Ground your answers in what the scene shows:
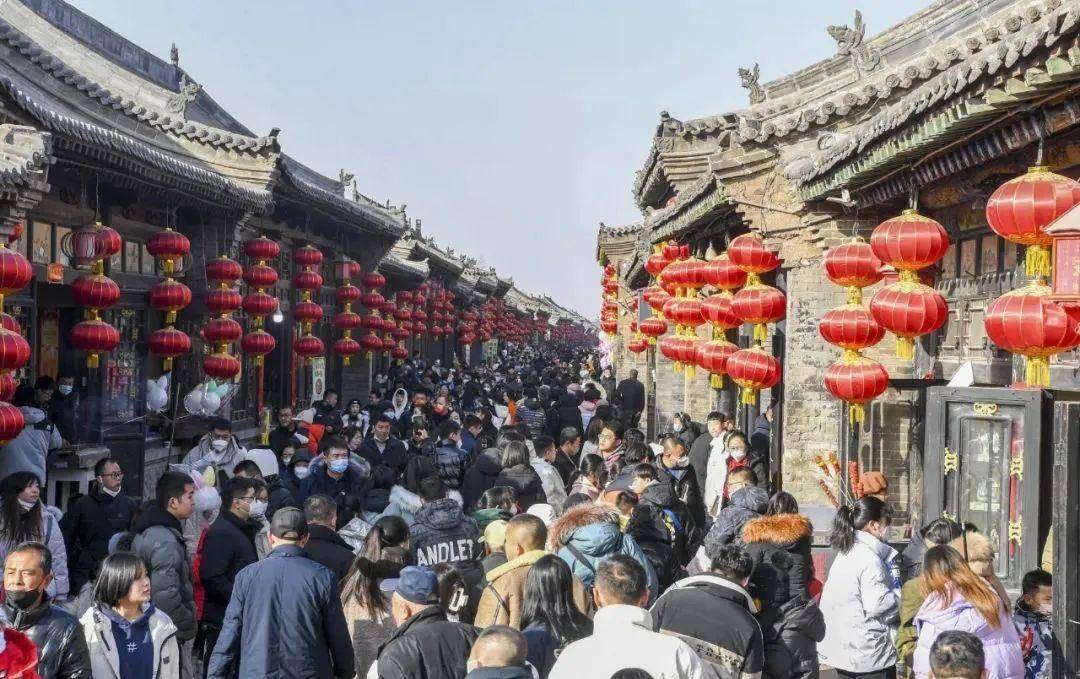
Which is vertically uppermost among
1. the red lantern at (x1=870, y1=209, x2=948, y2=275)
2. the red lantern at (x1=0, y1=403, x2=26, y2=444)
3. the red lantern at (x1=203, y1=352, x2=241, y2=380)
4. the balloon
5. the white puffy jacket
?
the red lantern at (x1=870, y1=209, x2=948, y2=275)

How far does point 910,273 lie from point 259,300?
31.1 feet

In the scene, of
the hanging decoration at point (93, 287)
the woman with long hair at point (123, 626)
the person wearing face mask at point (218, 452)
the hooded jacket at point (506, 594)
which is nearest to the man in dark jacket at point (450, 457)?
the person wearing face mask at point (218, 452)

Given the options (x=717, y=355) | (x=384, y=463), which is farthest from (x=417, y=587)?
(x=717, y=355)

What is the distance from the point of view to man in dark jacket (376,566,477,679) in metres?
4.57

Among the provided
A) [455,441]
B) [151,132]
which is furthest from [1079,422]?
[151,132]

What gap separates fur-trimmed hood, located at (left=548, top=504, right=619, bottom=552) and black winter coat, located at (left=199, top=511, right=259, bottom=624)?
1.86 meters

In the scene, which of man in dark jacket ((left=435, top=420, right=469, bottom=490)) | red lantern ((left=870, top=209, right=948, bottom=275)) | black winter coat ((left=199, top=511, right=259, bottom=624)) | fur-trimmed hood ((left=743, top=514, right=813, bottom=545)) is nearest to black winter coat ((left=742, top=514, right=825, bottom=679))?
fur-trimmed hood ((left=743, top=514, right=813, bottom=545))

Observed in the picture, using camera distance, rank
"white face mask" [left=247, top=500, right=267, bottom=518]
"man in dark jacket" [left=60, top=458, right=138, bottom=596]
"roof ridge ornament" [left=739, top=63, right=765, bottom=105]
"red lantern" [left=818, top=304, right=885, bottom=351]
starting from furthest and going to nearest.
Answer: "roof ridge ornament" [left=739, top=63, right=765, bottom=105] < "red lantern" [left=818, top=304, right=885, bottom=351] < "man in dark jacket" [left=60, top=458, right=138, bottom=596] < "white face mask" [left=247, top=500, right=267, bottom=518]

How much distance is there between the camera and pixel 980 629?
209 inches

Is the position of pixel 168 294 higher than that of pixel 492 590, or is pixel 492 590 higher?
pixel 168 294

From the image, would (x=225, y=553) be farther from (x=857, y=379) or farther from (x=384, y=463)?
(x=857, y=379)

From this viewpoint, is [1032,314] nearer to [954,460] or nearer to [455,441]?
[954,460]

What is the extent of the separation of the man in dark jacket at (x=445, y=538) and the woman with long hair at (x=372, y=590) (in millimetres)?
244

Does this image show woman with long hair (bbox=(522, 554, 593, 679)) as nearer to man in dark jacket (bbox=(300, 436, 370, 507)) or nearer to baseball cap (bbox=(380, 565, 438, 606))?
baseball cap (bbox=(380, 565, 438, 606))
